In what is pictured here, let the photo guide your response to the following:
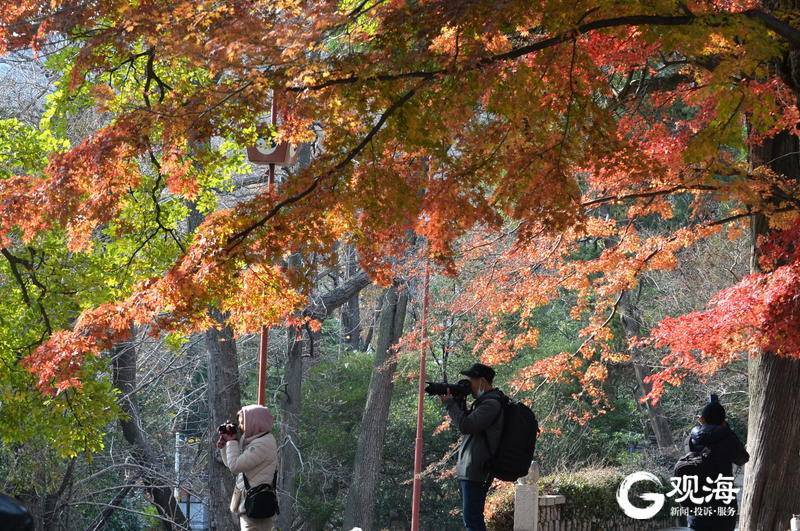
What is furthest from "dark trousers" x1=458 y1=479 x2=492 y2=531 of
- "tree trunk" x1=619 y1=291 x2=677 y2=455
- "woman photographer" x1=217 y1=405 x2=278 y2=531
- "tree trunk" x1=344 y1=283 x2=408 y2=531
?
"tree trunk" x1=344 y1=283 x2=408 y2=531

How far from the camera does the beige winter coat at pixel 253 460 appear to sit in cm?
679

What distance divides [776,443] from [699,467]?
3.06 metres

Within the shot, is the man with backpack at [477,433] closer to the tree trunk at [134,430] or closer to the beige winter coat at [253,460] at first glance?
the beige winter coat at [253,460]

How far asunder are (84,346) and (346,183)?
2305mm

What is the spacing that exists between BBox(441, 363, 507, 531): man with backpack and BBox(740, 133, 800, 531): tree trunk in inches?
186

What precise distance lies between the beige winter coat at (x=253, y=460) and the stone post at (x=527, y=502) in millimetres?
6127

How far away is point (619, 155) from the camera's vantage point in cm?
760

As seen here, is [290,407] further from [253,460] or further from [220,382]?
[253,460]

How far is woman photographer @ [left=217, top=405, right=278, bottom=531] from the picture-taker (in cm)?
680

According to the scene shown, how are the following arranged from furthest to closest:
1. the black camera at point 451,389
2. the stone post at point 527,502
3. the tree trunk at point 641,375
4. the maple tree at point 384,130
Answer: the tree trunk at point 641,375
the stone post at point 527,502
the black camera at point 451,389
the maple tree at point 384,130

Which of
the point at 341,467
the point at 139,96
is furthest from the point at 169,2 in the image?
the point at 341,467

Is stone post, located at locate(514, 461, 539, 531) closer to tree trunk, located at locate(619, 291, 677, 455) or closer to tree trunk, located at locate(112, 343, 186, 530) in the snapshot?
tree trunk, located at locate(112, 343, 186, 530)

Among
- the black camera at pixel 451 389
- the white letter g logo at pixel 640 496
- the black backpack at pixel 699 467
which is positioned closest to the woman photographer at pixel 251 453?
the black camera at pixel 451 389

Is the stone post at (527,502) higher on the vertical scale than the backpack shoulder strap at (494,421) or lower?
lower
